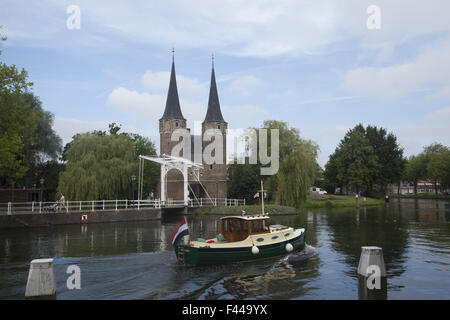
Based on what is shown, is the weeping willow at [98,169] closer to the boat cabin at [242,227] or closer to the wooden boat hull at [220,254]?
the boat cabin at [242,227]

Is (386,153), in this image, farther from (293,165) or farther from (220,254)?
(220,254)

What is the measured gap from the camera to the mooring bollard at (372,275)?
847 centimetres

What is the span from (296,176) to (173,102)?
25.0 meters

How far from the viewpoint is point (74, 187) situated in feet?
108

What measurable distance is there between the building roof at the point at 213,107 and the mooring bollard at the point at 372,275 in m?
48.9

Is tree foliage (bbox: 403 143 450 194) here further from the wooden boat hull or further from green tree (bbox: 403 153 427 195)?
the wooden boat hull

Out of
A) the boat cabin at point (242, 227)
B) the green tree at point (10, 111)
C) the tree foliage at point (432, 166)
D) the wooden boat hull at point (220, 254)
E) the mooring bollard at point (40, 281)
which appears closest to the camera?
the mooring bollard at point (40, 281)

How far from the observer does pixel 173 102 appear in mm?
55531

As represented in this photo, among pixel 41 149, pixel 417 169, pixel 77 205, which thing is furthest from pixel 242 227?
pixel 417 169

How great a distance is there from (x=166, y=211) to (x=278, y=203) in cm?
1332

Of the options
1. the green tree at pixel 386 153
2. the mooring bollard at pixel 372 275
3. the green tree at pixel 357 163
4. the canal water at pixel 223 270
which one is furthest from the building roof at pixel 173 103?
the mooring bollard at pixel 372 275

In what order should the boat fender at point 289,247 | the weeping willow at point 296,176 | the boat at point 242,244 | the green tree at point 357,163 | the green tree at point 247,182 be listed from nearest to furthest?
the boat at point 242,244 → the boat fender at point 289,247 → the weeping willow at point 296,176 → the green tree at point 247,182 → the green tree at point 357,163

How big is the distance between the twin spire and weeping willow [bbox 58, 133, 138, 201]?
1718cm
